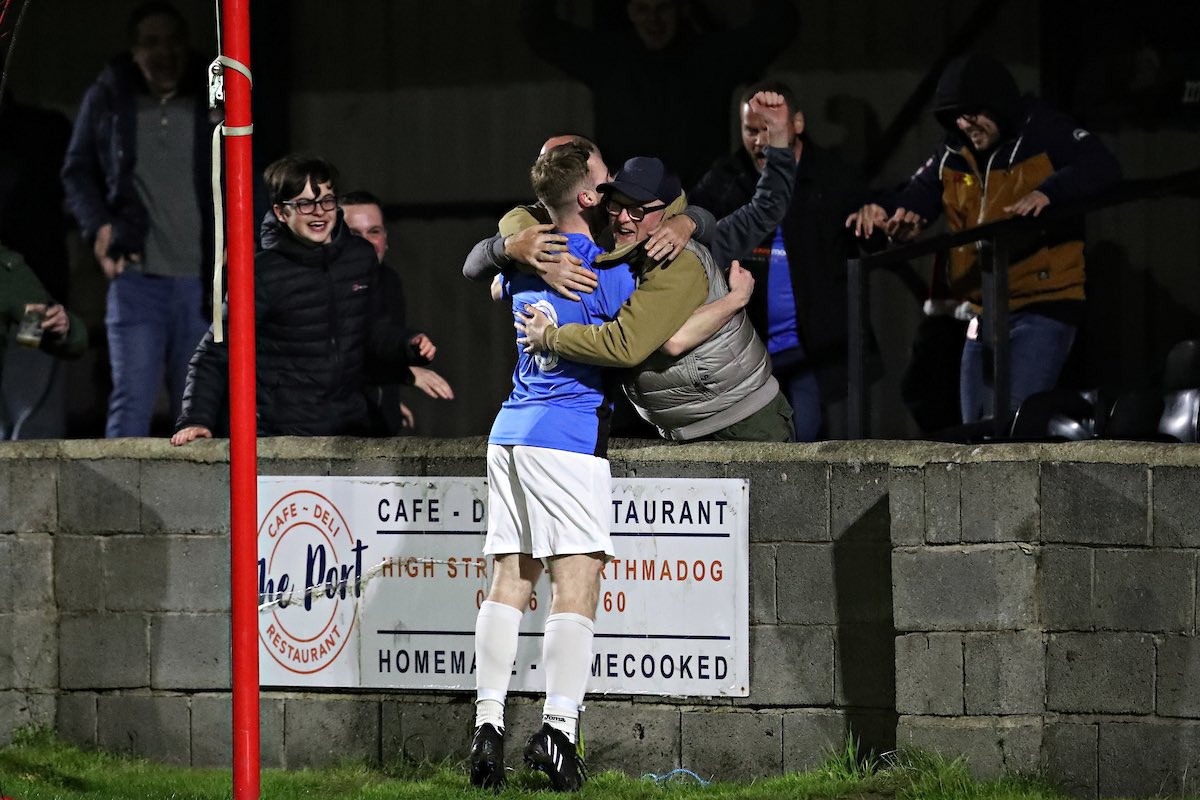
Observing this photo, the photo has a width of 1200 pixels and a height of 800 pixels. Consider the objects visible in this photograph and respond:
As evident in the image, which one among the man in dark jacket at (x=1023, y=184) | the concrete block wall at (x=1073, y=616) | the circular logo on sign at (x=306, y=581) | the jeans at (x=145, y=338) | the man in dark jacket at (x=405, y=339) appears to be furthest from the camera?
the jeans at (x=145, y=338)

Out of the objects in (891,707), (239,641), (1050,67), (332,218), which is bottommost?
(891,707)

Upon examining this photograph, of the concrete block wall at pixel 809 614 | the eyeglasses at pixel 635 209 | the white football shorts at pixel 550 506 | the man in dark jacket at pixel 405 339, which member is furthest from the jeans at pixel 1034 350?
the man in dark jacket at pixel 405 339

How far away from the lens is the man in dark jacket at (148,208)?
24.0ft

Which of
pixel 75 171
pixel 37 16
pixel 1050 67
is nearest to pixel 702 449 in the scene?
pixel 1050 67

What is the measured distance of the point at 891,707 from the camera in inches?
207

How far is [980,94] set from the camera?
6.38 meters

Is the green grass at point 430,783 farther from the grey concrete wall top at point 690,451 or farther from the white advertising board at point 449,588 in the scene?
the grey concrete wall top at point 690,451

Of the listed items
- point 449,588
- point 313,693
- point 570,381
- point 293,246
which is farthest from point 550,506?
point 293,246

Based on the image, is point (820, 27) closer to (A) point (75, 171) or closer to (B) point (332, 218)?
(B) point (332, 218)

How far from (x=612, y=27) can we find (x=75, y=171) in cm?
248

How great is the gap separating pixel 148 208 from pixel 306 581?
7.97 ft

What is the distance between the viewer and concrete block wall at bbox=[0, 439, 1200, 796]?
16.2ft

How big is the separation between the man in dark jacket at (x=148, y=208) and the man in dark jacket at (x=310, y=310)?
1.11 metres

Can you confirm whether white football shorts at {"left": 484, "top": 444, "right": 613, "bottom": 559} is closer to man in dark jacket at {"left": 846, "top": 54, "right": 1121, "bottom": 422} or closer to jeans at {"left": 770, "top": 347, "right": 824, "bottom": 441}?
jeans at {"left": 770, "top": 347, "right": 824, "bottom": 441}
